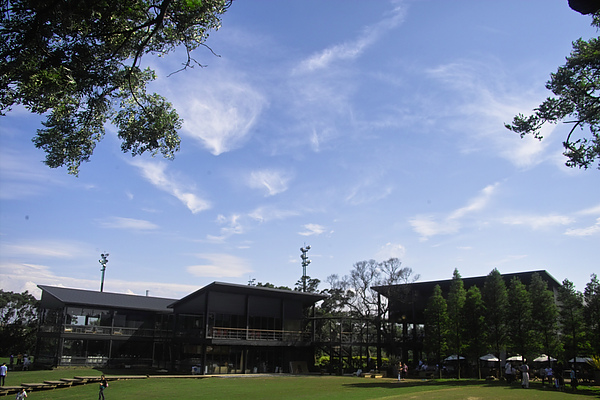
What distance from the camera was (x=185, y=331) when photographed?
41.5 meters

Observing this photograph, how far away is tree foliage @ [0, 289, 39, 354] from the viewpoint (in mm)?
54344

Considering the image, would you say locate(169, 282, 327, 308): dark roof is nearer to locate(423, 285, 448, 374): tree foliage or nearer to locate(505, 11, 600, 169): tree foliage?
locate(423, 285, 448, 374): tree foliage

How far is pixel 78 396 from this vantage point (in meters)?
21.6

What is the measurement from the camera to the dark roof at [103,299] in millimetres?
41125

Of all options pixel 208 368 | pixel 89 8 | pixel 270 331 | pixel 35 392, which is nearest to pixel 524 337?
pixel 270 331

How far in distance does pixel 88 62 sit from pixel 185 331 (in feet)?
116

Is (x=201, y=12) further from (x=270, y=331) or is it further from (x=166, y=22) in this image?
(x=270, y=331)

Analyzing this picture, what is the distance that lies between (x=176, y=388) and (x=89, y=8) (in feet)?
73.8

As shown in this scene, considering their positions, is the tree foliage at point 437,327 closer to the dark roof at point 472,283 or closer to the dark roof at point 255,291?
the dark roof at point 472,283

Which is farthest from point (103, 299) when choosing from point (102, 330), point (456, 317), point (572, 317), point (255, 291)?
point (572, 317)

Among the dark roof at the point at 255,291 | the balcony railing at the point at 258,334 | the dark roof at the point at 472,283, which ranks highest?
the dark roof at the point at 472,283

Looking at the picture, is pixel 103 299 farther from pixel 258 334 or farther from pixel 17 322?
pixel 17 322

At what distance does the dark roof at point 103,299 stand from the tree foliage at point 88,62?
111 ft

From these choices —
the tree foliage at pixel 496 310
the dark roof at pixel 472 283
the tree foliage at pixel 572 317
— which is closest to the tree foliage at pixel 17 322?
the dark roof at pixel 472 283
